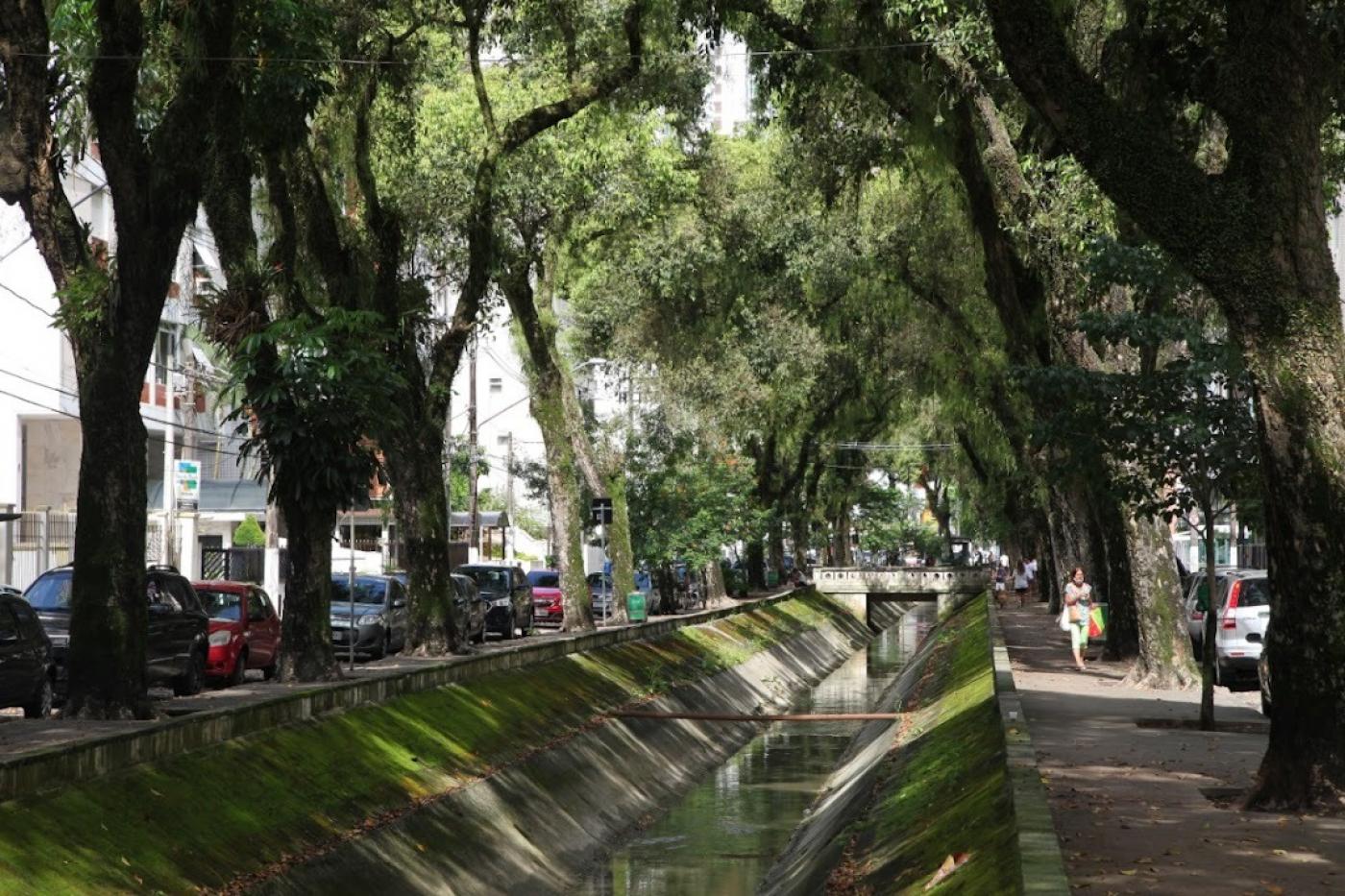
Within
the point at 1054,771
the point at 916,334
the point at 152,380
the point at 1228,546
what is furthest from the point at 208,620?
the point at 1228,546

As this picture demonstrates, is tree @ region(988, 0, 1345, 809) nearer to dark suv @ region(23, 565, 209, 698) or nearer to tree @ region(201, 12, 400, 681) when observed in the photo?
tree @ region(201, 12, 400, 681)

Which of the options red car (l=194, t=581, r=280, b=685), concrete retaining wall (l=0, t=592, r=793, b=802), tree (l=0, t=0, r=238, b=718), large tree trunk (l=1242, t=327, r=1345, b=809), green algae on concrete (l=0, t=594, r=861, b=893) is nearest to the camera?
green algae on concrete (l=0, t=594, r=861, b=893)

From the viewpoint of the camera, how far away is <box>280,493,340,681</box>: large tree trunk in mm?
25250

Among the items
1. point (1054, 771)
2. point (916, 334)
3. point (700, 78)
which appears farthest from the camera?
point (916, 334)

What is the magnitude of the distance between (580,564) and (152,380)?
1827 centimetres

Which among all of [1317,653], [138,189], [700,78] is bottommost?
[1317,653]

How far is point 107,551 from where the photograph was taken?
18.0 metres

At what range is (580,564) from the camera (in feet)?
140

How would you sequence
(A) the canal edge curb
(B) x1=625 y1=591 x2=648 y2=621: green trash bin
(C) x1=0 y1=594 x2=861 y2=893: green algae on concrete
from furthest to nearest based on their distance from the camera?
(B) x1=625 y1=591 x2=648 y2=621: green trash bin → (C) x1=0 y1=594 x2=861 y2=893: green algae on concrete → (A) the canal edge curb

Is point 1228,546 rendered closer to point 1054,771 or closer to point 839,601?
point 839,601

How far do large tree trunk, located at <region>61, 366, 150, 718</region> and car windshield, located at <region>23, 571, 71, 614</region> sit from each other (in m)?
7.70

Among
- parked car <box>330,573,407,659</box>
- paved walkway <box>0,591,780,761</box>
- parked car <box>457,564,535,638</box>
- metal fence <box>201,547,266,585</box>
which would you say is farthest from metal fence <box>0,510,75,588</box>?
metal fence <box>201,547,266,585</box>

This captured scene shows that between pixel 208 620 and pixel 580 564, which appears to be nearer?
pixel 208 620

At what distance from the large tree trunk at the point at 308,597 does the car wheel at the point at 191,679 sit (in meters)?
1.21
